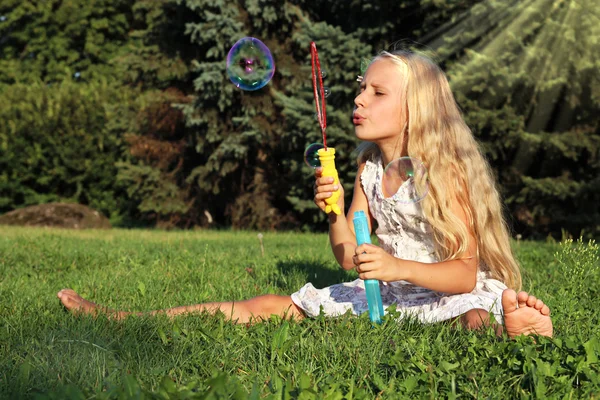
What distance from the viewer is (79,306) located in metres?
3.10

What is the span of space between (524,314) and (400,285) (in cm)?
78

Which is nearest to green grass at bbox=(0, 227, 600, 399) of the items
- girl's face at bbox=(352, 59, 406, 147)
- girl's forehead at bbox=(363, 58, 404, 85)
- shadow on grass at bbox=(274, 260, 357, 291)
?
shadow on grass at bbox=(274, 260, 357, 291)

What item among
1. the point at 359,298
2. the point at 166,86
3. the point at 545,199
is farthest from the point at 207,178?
the point at 359,298

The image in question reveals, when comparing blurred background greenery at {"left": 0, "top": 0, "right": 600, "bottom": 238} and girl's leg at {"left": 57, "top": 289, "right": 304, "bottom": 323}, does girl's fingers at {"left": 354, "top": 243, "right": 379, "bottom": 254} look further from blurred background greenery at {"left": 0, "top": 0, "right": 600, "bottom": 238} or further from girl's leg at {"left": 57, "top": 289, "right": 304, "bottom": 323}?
blurred background greenery at {"left": 0, "top": 0, "right": 600, "bottom": 238}

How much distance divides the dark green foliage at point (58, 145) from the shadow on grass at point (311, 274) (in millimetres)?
10504

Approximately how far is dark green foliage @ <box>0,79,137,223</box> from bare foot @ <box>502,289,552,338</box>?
1273cm

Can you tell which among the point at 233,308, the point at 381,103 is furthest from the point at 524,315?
the point at 233,308

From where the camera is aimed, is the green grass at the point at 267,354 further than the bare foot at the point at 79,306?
No

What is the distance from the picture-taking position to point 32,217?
11.9 meters

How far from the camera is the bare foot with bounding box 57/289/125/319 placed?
3.01 meters

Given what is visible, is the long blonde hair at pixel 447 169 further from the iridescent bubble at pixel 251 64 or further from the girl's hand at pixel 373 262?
the iridescent bubble at pixel 251 64

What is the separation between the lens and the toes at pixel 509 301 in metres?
2.56

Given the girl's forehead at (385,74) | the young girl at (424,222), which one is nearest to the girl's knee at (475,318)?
the young girl at (424,222)

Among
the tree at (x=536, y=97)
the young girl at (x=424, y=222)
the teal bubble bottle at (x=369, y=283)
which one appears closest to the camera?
the teal bubble bottle at (x=369, y=283)
